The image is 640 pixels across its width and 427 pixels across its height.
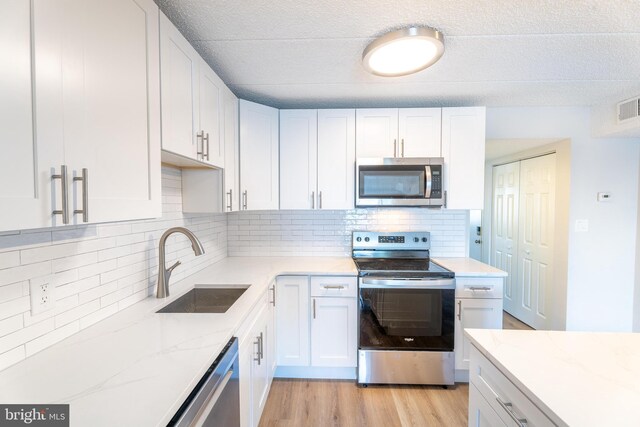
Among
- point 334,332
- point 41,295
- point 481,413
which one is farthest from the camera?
point 334,332

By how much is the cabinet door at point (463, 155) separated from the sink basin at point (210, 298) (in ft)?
6.09

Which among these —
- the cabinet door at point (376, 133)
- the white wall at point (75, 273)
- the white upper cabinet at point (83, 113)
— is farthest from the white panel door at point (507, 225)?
the white upper cabinet at point (83, 113)

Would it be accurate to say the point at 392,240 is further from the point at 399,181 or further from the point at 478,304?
the point at 478,304

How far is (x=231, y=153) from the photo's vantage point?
2.04 meters

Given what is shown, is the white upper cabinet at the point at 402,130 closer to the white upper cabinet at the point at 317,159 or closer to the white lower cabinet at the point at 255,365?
the white upper cabinet at the point at 317,159

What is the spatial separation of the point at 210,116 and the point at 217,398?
4.82 feet

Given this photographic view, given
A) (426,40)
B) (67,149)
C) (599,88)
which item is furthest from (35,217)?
(599,88)

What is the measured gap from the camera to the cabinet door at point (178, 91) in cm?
119

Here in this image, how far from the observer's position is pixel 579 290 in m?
2.62

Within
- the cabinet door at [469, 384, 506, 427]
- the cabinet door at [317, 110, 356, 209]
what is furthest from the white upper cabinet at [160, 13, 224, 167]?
the cabinet door at [469, 384, 506, 427]

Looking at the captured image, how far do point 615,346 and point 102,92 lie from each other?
2.01m

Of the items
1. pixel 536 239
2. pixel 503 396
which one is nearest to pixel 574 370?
pixel 503 396

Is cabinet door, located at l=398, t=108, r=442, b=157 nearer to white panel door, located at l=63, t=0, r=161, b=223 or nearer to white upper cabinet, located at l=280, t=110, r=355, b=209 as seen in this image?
white upper cabinet, located at l=280, t=110, r=355, b=209

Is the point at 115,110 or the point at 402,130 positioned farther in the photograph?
the point at 402,130
